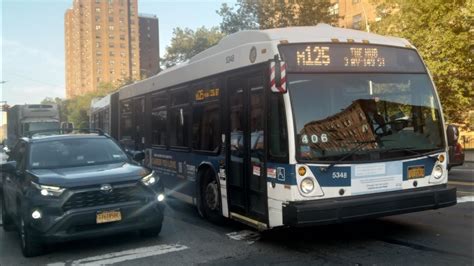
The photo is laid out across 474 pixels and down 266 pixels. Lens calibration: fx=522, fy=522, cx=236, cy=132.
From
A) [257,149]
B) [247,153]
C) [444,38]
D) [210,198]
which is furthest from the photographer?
[444,38]

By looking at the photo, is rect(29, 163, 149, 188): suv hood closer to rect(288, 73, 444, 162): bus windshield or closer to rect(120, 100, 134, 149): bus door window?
rect(288, 73, 444, 162): bus windshield

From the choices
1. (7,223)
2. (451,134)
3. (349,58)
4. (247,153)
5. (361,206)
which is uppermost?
(349,58)

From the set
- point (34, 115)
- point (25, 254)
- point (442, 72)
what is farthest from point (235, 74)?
point (34, 115)

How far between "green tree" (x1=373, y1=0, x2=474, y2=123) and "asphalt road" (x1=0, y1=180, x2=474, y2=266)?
52.7 ft

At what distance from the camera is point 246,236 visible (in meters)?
7.95

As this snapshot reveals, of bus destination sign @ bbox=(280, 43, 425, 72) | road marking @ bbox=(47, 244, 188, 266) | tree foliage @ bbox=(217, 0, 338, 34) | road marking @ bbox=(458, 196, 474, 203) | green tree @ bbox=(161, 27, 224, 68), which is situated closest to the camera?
road marking @ bbox=(47, 244, 188, 266)

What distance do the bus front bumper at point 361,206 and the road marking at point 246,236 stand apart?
1.27 m

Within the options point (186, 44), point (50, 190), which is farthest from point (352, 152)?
point (186, 44)

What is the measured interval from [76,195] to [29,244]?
0.99m

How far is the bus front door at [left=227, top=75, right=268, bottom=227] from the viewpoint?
7289 mm

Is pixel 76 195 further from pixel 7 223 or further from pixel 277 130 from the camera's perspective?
pixel 7 223

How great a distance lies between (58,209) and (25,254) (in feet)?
3.17

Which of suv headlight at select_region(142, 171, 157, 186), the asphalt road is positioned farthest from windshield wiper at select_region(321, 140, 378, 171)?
suv headlight at select_region(142, 171, 157, 186)

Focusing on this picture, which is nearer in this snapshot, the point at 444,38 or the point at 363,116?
the point at 363,116
